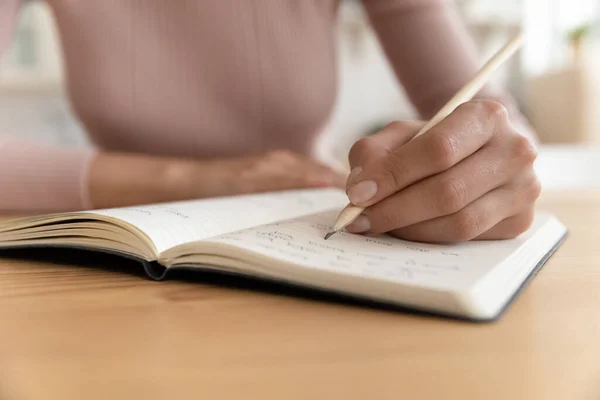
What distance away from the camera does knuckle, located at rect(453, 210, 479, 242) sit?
0.40 meters

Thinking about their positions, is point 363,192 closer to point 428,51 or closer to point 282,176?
point 282,176

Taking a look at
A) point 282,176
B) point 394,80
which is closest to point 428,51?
point 282,176

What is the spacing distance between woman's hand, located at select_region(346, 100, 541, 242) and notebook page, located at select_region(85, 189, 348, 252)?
9cm

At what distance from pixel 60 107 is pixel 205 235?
190cm

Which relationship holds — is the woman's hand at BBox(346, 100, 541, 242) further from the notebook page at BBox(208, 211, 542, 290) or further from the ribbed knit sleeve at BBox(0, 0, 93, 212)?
the ribbed knit sleeve at BBox(0, 0, 93, 212)

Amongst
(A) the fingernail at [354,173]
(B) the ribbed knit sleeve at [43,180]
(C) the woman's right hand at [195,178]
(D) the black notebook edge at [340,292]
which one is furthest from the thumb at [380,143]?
(B) the ribbed knit sleeve at [43,180]

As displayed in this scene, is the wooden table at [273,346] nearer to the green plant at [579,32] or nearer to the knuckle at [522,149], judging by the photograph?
the knuckle at [522,149]

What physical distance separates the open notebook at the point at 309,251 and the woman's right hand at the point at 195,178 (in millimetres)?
219

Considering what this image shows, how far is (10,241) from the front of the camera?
44cm

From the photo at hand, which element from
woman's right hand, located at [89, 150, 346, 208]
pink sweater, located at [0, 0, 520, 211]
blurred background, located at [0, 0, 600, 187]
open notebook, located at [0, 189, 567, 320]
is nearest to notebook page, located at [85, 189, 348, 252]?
open notebook, located at [0, 189, 567, 320]

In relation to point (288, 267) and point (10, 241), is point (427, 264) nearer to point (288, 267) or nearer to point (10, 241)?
point (288, 267)

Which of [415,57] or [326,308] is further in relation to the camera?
[415,57]

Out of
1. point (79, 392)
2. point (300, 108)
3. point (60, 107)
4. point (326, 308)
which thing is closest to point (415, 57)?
point (300, 108)

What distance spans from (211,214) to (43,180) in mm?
414
